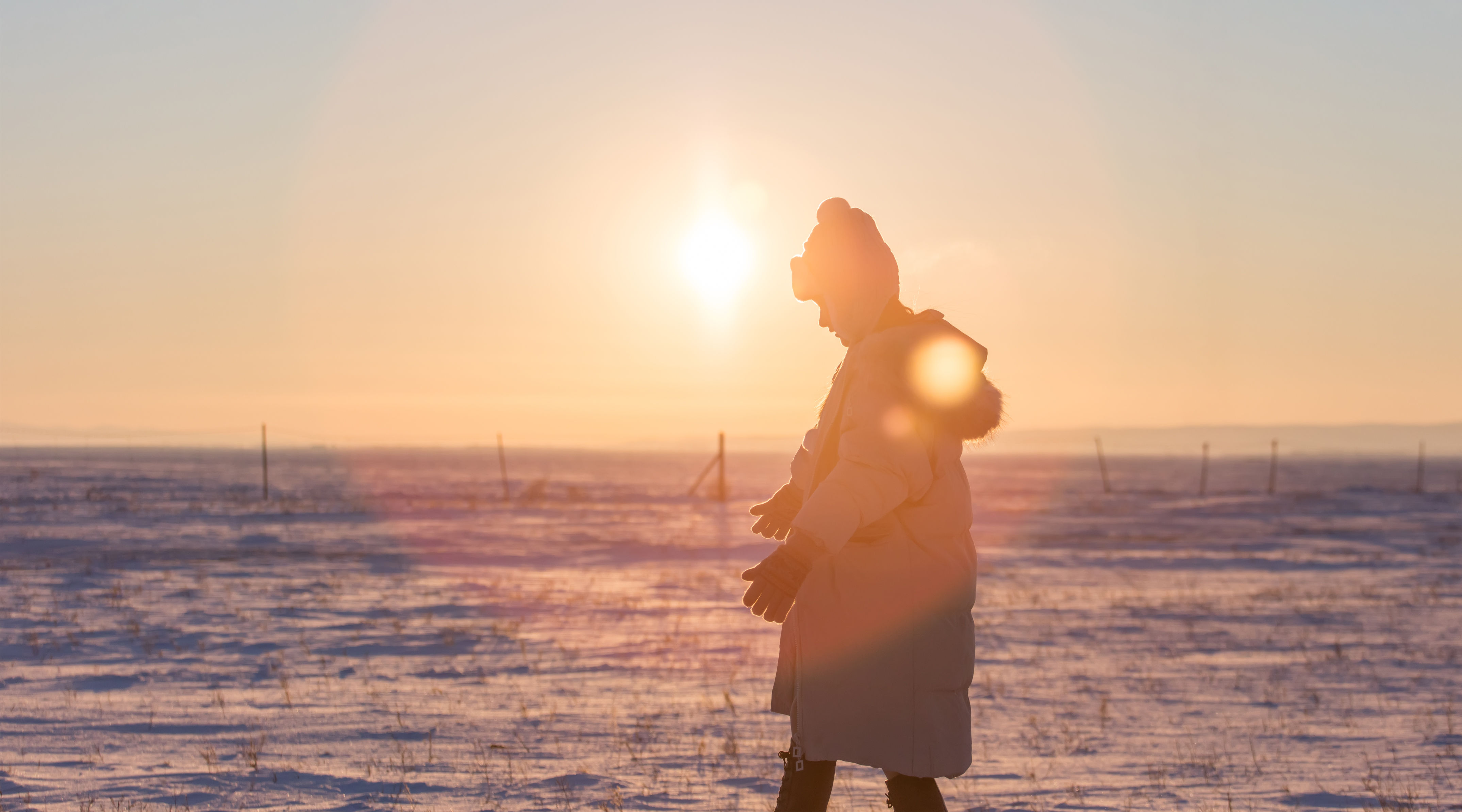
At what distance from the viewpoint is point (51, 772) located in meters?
4.92

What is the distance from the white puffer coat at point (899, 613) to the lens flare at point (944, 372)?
1cm

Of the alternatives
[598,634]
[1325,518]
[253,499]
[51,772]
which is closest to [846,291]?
[51,772]

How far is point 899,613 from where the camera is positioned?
8.91 feet

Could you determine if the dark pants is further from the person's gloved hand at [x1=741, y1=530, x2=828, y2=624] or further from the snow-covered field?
the snow-covered field

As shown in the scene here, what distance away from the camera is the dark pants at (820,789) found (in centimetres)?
275

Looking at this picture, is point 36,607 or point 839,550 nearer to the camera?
point 839,550

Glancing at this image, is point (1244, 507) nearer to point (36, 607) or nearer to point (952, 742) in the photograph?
point (36, 607)

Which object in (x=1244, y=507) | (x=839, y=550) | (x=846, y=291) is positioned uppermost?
(x=846, y=291)

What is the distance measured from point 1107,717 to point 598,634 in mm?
4674

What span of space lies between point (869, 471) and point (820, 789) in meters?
0.90

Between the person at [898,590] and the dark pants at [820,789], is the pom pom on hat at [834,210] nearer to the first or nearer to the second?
the person at [898,590]

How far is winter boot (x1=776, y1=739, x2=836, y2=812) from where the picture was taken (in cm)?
283

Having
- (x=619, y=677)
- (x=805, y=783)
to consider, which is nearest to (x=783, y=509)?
(x=805, y=783)

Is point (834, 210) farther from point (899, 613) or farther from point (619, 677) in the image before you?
point (619, 677)
